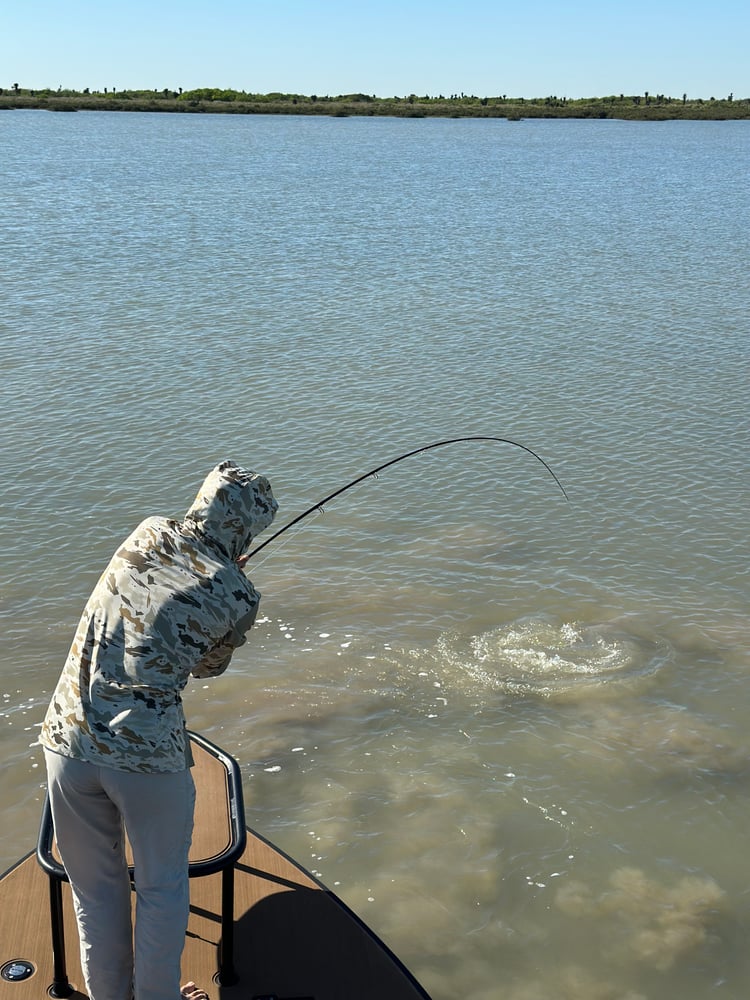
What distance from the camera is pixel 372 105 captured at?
118 m

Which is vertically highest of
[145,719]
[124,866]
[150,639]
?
[150,639]

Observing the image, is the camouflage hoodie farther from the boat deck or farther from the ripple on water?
the ripple on water

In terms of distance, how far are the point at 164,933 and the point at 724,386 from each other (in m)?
12.8

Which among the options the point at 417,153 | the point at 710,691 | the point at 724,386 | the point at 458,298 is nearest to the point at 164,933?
the point at 710,691

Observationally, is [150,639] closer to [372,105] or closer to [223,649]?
→ [223,649]

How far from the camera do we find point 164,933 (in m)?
3.40

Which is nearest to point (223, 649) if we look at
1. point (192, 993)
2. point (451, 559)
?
point (192, 993)

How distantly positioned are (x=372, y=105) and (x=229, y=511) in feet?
402

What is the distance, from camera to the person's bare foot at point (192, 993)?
12.3 feet

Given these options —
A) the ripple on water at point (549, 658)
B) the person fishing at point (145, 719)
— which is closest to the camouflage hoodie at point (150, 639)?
the person fishing at point (145, 719)

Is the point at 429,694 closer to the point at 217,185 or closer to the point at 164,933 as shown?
the point at 164,933

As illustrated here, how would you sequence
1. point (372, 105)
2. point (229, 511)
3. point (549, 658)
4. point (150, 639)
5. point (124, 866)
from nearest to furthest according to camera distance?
point (150, 639) < point (229, 511) < point (124, 866) < point (549, 658) < point (372, 105)

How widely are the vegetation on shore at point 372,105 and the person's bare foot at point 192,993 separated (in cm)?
10376

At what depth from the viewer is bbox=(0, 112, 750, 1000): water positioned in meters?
5.73
